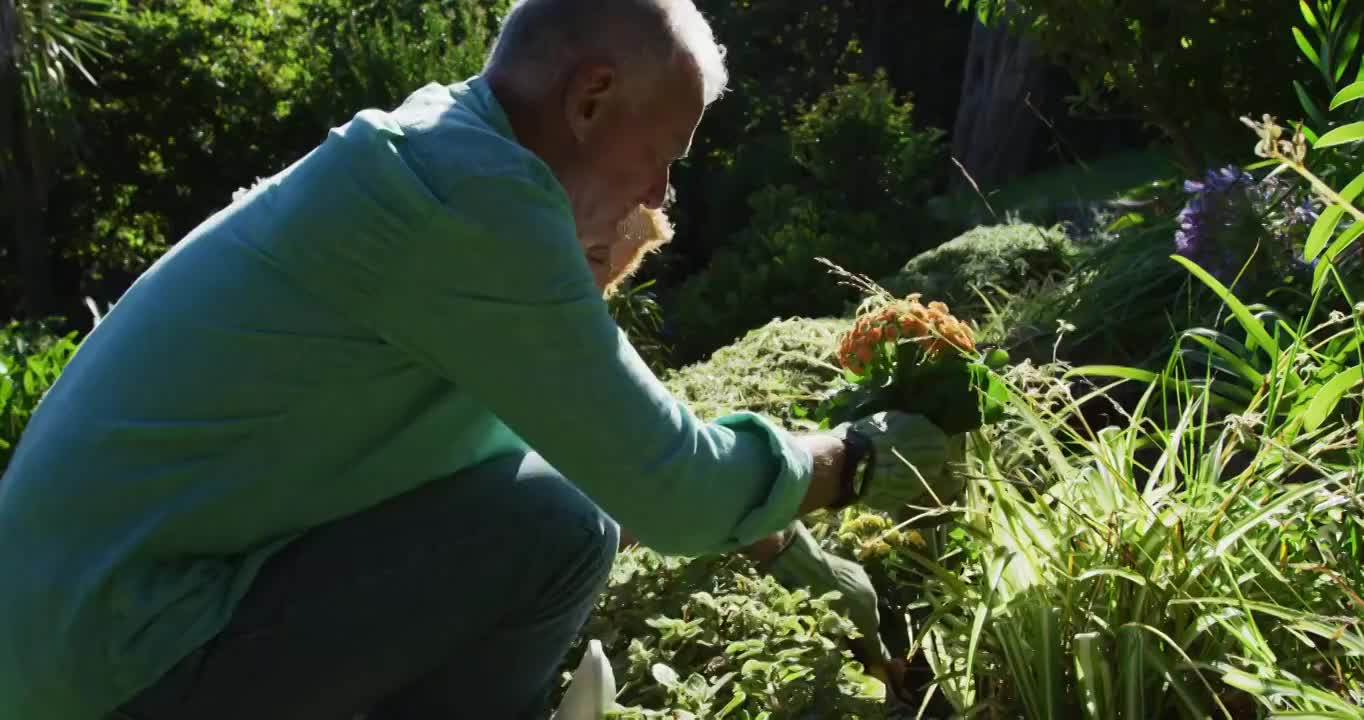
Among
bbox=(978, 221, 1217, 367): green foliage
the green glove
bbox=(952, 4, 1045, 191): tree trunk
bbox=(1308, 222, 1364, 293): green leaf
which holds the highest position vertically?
bbox=(1308, 222, 1364, 293): green leaf

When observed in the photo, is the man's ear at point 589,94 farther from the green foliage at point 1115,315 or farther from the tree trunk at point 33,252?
the tree trunk at point 33,252

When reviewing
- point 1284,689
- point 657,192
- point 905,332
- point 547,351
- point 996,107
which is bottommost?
point 996,107

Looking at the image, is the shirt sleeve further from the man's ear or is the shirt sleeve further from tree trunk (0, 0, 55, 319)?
tree trunk (0, 0, 55, 319)

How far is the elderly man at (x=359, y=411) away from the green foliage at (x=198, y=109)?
7885mm

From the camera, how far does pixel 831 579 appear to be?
251 cm

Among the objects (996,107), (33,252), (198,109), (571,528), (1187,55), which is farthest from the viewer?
(996,107)

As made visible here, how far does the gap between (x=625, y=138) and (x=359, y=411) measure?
1.57 feet

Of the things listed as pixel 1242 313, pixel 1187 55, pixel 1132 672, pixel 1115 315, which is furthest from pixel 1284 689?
pixel 1187 55

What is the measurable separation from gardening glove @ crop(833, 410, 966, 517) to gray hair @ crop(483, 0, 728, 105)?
1.94 ft

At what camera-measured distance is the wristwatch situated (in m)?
2.04

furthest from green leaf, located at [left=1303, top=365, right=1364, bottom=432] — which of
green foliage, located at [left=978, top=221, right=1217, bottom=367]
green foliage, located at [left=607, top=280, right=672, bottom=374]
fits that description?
green foliage, located at [left=607, top=280, right=672, bottom=374]

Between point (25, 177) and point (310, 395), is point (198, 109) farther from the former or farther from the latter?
point (310, 395)

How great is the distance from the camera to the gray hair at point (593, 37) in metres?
1.72

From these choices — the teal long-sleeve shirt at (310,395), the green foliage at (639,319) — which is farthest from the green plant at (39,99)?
the teal long-sleeve shirt at (310,395)
